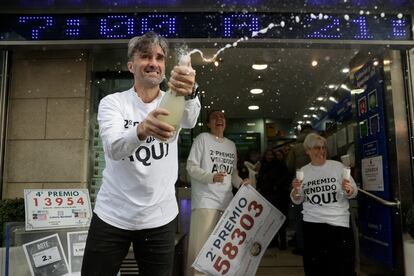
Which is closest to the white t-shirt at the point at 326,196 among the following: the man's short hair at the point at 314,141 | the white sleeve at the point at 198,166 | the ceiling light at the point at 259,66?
the man's short hair at the point at 314,141

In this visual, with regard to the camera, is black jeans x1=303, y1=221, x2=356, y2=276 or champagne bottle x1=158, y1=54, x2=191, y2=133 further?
black jeans x1=303, y1=221, x2=356, y2=276

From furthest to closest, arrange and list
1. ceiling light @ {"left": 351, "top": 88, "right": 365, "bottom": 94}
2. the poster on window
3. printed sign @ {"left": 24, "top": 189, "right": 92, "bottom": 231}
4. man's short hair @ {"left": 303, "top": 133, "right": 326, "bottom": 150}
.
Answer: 1. ceiling light @ {"left": 351, "top": 88, "right": 365, "bottom": 94}
2. man's short hair @ {"left": 303, "top": 133, "right": 326, "bottom": 150}
3. the poster on window
4. printed sign @ {"left": 24, "top": 189, "right": 92, "bottom": 231}

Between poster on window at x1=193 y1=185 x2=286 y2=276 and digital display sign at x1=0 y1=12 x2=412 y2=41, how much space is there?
5.17 ft

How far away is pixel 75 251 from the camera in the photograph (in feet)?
11.6

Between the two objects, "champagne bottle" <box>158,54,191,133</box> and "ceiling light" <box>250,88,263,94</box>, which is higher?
"ceiling light" <box>250,88,263,94</box>

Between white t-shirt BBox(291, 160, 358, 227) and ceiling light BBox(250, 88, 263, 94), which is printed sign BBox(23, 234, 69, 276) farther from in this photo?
ceiling light BBox(250, 88, 263, 94)

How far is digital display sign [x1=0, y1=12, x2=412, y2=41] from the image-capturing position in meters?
4.09

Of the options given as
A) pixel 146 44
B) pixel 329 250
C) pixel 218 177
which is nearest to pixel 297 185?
pixel 329 250

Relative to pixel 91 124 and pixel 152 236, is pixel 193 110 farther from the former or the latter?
pixel 91 124

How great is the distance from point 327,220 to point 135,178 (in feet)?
8.95

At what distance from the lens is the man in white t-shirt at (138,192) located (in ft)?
5.83

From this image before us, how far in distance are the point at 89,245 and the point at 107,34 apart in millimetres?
2786

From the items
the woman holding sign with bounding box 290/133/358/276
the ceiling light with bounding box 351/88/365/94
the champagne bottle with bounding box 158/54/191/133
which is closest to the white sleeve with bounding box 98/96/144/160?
the champagne bottle with bounding box 158/54/191/133

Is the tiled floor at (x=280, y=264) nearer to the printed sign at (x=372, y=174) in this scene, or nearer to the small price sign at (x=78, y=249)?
the printed sign at (x=372, y=174)
